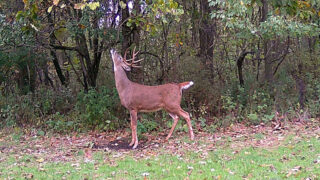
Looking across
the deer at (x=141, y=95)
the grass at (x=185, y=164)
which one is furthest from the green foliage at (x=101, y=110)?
the grass at (x=185, y=164)

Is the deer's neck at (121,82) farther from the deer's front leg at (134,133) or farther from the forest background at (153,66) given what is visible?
the forest background at (153,66)

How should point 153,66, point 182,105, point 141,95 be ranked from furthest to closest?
point 153,66 → point 182,105 → point 141,95

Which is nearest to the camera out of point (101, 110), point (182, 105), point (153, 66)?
point (101, 110)

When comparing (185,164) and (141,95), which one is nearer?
(185,164)

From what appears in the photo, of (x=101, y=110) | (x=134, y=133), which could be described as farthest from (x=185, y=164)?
(x=101, y=110)

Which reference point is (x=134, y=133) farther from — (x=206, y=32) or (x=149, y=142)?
(x=206, y=32)

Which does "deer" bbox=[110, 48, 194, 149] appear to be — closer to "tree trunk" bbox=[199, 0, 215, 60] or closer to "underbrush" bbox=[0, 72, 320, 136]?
"underbrush" bbox=[0, 72, 320, 136]

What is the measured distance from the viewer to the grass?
19.8 feet

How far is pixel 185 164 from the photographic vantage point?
22.2ft

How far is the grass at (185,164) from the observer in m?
6.04

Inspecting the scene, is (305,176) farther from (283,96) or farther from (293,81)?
(293,81)

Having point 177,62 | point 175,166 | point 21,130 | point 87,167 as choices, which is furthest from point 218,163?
point 21,130

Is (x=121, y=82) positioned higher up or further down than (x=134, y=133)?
higher up

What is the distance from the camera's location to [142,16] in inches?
389
